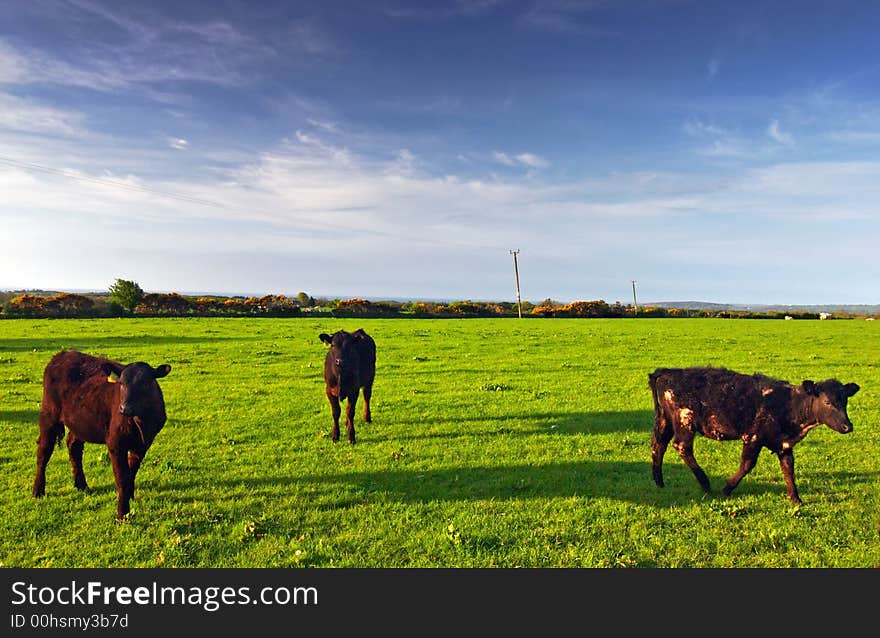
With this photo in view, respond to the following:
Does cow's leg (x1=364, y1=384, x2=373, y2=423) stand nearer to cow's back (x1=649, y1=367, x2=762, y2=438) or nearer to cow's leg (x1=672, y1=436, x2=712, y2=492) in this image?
cow's back (x1=649, y1=367, x2=762, y2=438)

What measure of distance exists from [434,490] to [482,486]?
3.01 feet

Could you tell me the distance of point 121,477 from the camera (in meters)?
7.65

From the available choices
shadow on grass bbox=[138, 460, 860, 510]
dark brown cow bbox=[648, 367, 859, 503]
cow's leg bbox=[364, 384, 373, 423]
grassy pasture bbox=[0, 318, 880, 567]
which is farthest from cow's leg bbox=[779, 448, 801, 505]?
cow's leg bbox=[364, 384, 373, 423]

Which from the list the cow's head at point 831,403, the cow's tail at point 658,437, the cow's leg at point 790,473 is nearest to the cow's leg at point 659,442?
the cow's tail at point 658,437

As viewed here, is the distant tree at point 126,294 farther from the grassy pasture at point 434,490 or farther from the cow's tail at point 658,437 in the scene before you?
the cow's tail at point 658,437

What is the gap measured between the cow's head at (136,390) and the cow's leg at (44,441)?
6.03 feet

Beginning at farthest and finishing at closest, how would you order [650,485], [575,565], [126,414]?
1. [650,485]
2. [126,414]
3. [575,565]

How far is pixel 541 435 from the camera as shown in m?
12.5

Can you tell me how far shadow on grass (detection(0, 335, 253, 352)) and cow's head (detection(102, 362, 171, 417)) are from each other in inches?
987

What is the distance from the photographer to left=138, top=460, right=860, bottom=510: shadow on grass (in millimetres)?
8625

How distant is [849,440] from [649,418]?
4556mm

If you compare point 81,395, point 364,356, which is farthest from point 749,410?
point 81,395
